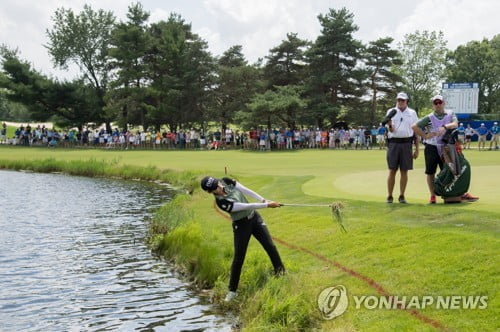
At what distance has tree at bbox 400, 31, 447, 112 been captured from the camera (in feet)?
254

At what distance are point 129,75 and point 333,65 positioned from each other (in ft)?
69.1

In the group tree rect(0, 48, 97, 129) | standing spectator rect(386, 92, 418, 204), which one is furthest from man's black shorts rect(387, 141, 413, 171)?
tree rect(0, 48, 97, 129)

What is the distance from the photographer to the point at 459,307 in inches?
273

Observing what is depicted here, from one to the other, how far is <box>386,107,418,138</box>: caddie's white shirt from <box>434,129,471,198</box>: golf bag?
744 millimetres

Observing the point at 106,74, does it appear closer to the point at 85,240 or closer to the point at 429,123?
the point at 85,240

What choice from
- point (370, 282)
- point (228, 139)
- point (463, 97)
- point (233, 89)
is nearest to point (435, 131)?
point (370, 282)

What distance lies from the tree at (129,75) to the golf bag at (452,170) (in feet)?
161

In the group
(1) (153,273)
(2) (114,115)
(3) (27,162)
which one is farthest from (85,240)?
(2) (114,115)

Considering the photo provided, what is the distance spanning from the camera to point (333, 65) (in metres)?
54.2

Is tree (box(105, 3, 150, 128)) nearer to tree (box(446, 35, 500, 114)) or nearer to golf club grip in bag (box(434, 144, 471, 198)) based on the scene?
tree (box(446, 35, 500, 114))

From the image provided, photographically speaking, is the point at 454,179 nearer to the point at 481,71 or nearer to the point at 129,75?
the point at 129,75

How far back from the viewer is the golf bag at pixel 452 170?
37.1ft

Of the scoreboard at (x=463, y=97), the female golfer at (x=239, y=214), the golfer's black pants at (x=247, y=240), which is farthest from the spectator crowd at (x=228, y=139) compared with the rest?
the female golfer at (x=239, y=214)

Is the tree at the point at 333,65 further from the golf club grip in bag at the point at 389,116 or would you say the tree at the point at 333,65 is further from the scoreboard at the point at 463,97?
the golf club grip in bag at the point at 389,116
